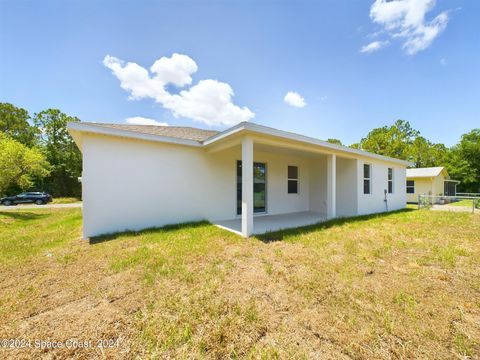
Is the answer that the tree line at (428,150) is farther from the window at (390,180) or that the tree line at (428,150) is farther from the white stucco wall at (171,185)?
the white stucco wall at (171,185)

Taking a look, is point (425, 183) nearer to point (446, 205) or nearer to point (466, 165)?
point (446, 205)

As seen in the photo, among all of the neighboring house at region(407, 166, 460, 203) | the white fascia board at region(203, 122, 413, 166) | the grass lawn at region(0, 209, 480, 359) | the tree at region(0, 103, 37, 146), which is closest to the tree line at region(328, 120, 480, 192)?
the neighboring house at region(407, 166, 460, 203)

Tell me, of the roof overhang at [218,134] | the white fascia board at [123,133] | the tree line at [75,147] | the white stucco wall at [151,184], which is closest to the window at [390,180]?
the roof overhang at [218,134]

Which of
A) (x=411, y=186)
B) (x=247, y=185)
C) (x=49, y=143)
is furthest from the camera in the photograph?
(x=49, y=143)

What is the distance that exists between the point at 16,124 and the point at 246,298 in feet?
130

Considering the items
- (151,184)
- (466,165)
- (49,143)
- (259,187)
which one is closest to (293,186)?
(259,187)

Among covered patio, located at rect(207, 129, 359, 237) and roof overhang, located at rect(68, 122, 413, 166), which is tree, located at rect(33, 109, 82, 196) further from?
covered patio, located at rect(207, 129, 359, 237)

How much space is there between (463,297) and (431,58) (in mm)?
9312

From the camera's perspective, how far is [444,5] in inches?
230

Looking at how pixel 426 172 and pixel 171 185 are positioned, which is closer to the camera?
pixel 171 185

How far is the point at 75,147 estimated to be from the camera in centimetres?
2572

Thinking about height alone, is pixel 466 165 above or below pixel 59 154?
below

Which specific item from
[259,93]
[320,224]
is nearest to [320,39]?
[259,93]

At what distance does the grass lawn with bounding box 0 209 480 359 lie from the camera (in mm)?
1702
